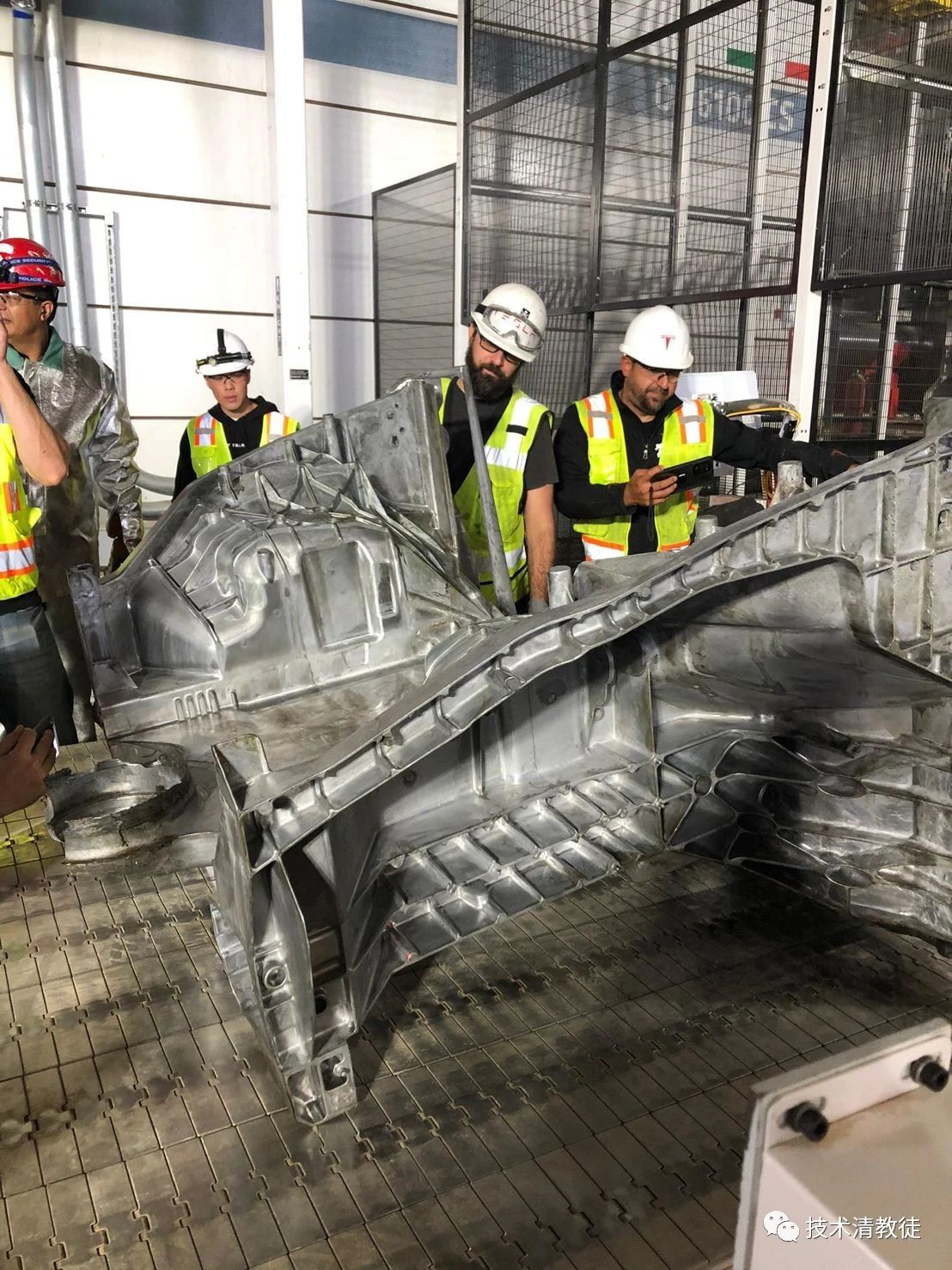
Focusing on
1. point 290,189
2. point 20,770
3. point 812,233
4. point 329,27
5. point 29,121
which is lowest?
point 20,770

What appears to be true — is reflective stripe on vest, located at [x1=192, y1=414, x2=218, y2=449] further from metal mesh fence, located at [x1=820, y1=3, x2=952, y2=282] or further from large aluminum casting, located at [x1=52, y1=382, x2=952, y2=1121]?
metal mesh fence, located at [x1=820, y1=3, x2=952, y2=282]

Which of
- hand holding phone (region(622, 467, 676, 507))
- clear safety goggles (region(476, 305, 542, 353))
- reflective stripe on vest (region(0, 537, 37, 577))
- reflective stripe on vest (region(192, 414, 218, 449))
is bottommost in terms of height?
reflective stripe on vest (region(0, 537, 37, 577))

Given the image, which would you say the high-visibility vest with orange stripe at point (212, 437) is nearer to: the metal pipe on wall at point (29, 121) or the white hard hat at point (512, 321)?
the white hard hat at point (512, 321)

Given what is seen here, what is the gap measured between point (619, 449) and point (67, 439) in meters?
2.02

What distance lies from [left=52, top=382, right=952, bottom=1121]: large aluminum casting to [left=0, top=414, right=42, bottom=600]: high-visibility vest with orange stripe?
1.05 ft

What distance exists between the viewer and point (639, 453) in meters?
3.17

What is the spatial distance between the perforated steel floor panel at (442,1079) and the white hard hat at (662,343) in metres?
1.72

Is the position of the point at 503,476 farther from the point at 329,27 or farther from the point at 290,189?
the point at 329,27

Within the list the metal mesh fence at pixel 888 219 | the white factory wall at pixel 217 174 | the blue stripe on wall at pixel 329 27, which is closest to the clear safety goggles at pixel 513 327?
the metal mesh fence at pixel 888 219

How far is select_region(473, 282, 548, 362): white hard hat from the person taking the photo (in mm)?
3057

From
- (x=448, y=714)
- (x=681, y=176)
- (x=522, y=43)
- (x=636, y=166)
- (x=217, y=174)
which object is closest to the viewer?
(x=448, y=714)

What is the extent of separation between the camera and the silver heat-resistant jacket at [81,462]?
3346mm

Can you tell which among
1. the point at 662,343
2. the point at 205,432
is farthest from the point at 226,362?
the point at 662,343

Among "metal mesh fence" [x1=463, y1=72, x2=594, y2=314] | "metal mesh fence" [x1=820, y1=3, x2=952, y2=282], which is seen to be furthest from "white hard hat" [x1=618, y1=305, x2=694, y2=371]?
"metal mesh fence" [x1=463, y1=72, x2=594, y2=314]
